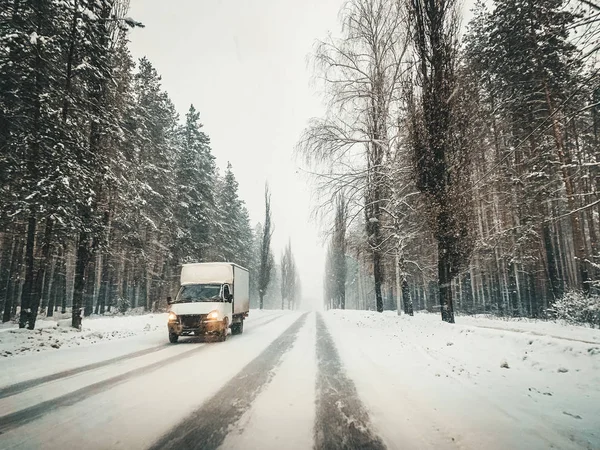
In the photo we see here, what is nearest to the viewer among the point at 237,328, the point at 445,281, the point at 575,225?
the point at 445,281

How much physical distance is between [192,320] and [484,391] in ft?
28.5

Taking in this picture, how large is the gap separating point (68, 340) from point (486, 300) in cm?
3533

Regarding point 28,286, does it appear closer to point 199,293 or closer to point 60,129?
point 60,129

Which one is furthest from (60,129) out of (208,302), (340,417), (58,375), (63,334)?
(340,417)

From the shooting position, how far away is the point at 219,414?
13.0 feet

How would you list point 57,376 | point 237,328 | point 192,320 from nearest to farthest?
point 57,376
point 192,320
point 237,328

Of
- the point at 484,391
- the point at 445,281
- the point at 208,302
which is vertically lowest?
the point at 484,391

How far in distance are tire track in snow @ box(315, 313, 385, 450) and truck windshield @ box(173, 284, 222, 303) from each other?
6.39m

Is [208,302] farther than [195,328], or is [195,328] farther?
[208,302]

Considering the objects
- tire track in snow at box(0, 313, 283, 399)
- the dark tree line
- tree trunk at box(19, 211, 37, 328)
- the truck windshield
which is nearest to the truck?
the truck windshield

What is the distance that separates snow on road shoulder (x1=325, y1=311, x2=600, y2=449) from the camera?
331 centimetres

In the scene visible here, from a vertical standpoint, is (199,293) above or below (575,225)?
below

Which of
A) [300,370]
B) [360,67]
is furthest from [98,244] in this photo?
[360,67]

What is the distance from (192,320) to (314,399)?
707 cm
